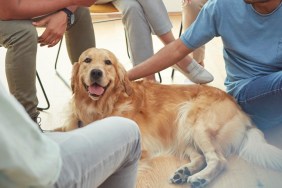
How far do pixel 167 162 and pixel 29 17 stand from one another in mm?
1019

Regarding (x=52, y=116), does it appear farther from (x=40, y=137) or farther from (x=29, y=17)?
(x=40, y=137)

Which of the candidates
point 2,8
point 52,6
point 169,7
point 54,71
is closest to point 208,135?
point 52,6

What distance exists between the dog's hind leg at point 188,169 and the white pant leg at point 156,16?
0.85m

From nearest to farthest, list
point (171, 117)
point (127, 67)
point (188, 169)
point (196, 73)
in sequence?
point (188, 169), point (171, 117), point (196, 73), point (127, 67)

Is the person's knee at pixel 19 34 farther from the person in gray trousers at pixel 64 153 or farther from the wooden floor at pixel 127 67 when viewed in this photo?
the person in gray trousers at pixel 64 153

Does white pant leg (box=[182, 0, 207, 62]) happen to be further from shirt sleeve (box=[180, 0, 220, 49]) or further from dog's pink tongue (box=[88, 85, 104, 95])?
dog's pink tongue (box=[88, 85, 104, 95])

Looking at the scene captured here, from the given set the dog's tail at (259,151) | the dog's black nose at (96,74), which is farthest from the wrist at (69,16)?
the dog's tail at (259,151)

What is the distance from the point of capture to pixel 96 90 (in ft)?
6.53

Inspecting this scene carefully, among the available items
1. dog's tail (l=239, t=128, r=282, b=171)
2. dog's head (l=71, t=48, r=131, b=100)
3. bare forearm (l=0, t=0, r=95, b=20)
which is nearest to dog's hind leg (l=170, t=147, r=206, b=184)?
dog's tail (l=239, t=128, r=282, b=171)

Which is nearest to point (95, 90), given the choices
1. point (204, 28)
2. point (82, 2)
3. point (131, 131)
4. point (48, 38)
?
point (48, 38)

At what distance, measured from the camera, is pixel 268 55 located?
6.27 ft

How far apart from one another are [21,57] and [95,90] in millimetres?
395

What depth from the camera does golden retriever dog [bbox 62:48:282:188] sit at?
1926 millimetres

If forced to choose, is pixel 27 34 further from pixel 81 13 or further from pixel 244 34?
pixel 244 34
